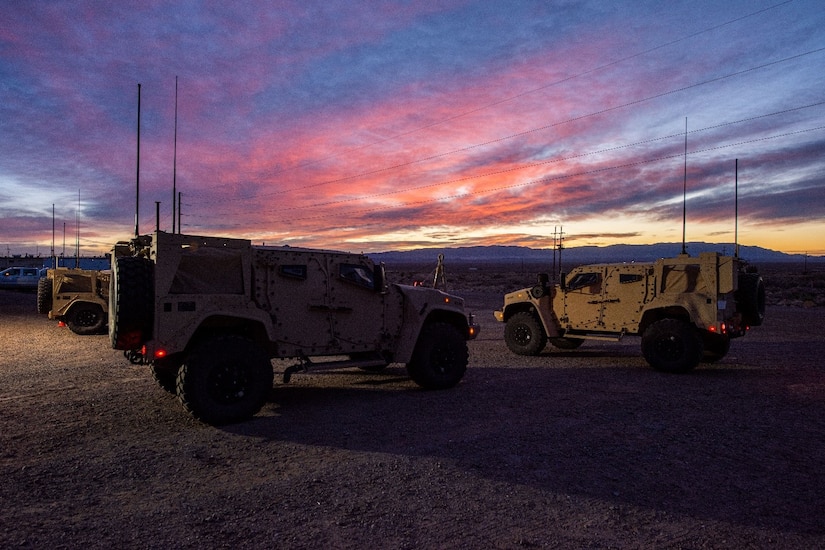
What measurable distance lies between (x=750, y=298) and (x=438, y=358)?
6973 mm

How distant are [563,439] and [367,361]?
11.3 feet

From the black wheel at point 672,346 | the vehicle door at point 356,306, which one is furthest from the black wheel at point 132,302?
the black wheel at point 672,346

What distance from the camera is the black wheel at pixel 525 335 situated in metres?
13.4

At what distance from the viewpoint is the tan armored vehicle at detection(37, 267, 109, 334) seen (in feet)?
56.9

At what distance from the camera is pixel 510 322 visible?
45.6 feet

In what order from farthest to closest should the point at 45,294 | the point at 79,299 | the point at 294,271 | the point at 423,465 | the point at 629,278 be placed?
the point at 45,294
the point at 79,299
the point at 629,278
the point at 294,271
the point at 423,465

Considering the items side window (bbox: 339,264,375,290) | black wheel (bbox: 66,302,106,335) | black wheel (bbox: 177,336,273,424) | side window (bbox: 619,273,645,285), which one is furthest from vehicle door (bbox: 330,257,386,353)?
black wheel (bbox: 66,302,106,335)

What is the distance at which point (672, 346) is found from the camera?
441 inches

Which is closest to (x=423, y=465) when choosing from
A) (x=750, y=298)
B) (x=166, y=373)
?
(x=166, y=373)

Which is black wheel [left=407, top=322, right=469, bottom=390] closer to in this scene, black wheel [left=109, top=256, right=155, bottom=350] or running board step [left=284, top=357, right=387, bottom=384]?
running board step [left=284, top=357, right=387, bottom=384]

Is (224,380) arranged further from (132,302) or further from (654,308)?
(654,308)

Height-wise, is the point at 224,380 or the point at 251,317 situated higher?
the point at 251,317

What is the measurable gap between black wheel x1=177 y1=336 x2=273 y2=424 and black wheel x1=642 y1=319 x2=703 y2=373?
25.2ft

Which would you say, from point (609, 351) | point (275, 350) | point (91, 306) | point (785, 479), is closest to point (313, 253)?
point (275, 350)
